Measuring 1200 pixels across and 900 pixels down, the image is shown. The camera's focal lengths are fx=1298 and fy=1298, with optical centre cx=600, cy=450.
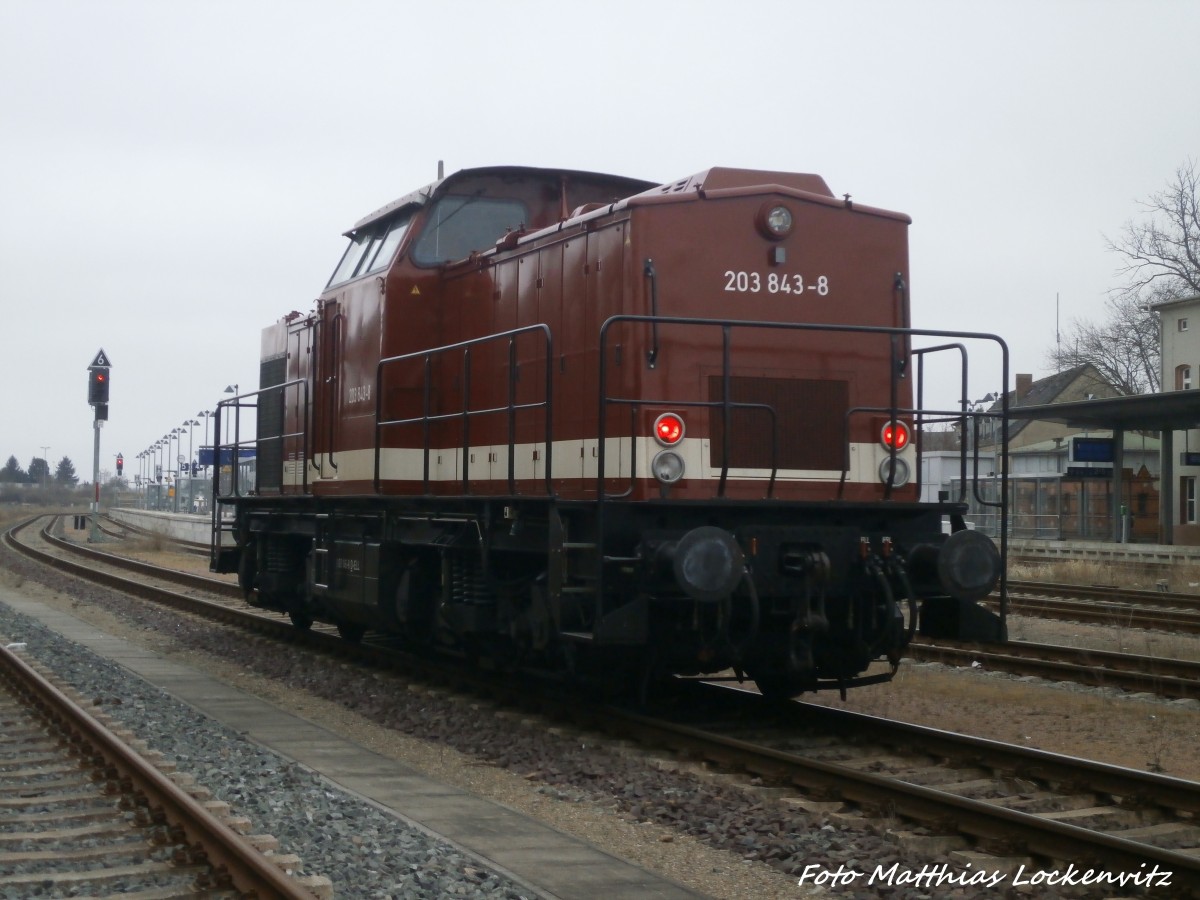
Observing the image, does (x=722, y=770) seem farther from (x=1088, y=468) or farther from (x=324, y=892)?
(x=1088, y=468)

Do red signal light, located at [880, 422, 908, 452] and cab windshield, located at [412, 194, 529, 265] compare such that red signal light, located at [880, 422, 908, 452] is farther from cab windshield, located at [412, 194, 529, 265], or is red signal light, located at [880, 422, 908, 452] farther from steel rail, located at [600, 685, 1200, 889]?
cab windshield, located at [412, 194, 529, 265]

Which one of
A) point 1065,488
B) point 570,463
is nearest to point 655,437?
point 570,463

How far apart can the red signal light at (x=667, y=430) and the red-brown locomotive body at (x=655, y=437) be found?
0.01 metres

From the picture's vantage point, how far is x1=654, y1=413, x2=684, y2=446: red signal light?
7961mm

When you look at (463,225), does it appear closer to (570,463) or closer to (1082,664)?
(570,463)

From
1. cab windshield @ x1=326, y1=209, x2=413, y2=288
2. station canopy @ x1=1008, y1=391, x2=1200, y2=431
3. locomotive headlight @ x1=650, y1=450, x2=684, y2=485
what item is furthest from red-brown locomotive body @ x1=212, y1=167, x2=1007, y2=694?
station canopy @ x1=1008, y1=391, x2=1200, y2=431

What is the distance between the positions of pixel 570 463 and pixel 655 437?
97cm

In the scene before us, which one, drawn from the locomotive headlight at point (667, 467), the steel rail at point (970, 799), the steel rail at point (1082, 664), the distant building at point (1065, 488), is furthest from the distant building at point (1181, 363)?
the locomotive headlight at point (667, 467)

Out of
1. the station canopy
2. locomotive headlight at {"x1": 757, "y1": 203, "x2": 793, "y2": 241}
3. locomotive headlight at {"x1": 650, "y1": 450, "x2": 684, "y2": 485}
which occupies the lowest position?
locomotive headlight at {"x1": 650, "y1": 450, "x2": 684, "y2": 485}

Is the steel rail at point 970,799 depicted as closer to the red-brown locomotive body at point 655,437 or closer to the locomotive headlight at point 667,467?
the red-brown locomotive body at point 655,437

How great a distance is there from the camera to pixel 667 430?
7.98 meters

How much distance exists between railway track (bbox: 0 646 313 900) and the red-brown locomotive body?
2506mm

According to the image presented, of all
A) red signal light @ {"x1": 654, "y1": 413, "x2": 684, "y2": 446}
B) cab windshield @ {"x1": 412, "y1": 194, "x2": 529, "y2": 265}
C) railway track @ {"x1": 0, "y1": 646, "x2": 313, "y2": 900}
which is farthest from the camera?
cab windshield @ {"x1": 412, "y1": 194, "x2": 529, "y2": 265}

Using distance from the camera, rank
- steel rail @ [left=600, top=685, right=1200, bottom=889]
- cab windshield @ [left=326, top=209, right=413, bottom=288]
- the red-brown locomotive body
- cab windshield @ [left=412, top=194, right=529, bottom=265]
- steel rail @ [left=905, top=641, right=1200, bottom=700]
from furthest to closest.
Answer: cab windshield @ [left=326, top=209, right=413, bottom=288], cab windshield @ [left=412, top=194, right=529, bottom=265], steel rail @ [left=905, top=641, right=1200, bottom=700], the red-brown locomotive body, steel rail @ [left=600, top=685, right=1200, bottom=889]
